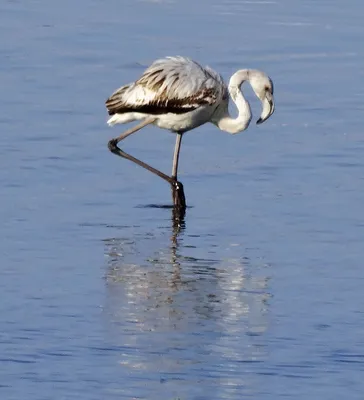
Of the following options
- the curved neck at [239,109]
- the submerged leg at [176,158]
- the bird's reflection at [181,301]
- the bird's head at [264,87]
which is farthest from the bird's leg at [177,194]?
the bird's head at [264,87]

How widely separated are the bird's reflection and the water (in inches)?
0.7

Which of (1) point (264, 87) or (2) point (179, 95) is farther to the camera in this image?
(1) point (264, 87)

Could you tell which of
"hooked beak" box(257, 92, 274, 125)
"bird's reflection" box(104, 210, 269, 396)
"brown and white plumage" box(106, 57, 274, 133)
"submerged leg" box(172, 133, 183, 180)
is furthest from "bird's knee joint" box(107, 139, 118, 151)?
"bird's reflection" box(104, 210, 269, 396)

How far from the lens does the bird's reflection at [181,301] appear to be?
8.14 meters

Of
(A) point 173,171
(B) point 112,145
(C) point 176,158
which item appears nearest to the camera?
(A) point 173,171

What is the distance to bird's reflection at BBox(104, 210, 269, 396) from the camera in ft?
26.7

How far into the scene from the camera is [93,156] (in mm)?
13188

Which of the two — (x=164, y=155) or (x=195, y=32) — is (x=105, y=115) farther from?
(x=195, y=32)

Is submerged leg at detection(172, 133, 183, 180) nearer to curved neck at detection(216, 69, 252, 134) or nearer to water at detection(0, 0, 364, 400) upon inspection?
water at detection(0, 0, 364, 400)

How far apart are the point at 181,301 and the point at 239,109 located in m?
3.92

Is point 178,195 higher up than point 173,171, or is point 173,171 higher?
point 173,171

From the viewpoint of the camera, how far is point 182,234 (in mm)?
11055

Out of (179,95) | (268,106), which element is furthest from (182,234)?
(268,106)

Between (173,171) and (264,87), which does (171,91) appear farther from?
(264,87)
